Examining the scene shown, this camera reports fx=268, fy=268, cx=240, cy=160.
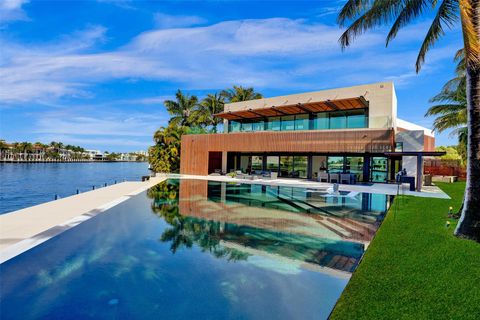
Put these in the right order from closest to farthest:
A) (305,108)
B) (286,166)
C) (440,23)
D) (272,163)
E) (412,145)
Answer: (440,23) < (412,145) < (305,108) < (286,166) < (272,163)

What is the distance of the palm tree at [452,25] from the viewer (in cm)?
580

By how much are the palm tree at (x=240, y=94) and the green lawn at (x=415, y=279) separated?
31565 millimetres

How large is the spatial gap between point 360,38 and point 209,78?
29.8 meters

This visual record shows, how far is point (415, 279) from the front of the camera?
4082 mm

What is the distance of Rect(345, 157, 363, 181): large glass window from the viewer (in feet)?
69.2

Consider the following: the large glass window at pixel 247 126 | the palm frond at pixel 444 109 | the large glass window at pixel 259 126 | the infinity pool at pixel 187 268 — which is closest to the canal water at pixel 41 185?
Answer: the infinity pool at pixel 187 268

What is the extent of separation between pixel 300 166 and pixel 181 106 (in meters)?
22.0

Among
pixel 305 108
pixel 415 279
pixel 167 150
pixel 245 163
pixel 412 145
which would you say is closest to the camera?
pixel 415 279

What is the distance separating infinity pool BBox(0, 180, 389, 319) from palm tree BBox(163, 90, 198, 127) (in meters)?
31.5

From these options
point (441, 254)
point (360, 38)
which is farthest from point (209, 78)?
point (441, 254)

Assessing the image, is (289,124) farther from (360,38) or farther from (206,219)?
(206,219)

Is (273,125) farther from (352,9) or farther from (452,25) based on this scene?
(452,25)

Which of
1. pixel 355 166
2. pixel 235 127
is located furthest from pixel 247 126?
pixel 355 166

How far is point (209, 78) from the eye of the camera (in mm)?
37938
